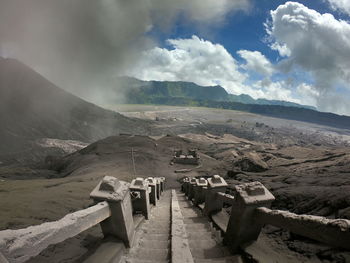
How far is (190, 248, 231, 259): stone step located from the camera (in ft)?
14.7

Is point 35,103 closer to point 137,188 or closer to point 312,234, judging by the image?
point 137,188

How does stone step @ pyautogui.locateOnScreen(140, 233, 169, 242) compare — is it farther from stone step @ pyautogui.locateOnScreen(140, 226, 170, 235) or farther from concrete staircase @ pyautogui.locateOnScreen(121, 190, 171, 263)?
stone step @ pyautogui.locateOnScreen(140, 226, 170, 235)

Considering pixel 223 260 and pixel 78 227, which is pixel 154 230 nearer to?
pixel 223 260

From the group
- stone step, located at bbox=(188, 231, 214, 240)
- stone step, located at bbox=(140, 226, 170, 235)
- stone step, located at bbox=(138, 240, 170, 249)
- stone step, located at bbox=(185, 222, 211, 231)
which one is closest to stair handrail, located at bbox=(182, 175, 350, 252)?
stone step, located at bbox=(188, 231, 214, 240)

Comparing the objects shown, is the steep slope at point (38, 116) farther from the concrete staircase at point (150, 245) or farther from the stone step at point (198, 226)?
the stone step at point (198, 226)

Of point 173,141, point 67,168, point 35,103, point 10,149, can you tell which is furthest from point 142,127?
point 67,168

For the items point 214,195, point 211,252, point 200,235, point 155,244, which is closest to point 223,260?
point 211,252

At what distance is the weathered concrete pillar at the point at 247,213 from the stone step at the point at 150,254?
1.27 metres

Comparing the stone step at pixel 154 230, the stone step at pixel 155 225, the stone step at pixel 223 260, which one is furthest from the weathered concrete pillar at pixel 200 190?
the stone step at pixel 223 260

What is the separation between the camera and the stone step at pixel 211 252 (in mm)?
4492

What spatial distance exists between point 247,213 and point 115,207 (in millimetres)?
2350

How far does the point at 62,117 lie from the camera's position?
77.4 m

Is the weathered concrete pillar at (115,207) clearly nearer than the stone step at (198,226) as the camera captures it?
Yes

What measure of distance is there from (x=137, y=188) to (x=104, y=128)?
85.7 meters
